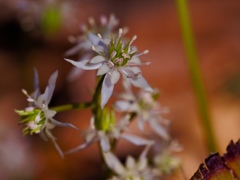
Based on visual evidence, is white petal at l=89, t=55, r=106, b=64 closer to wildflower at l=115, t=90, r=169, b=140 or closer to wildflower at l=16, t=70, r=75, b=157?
wildflower at l=16, t=70, r=75, b=157

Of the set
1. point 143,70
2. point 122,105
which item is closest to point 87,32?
point 122,105

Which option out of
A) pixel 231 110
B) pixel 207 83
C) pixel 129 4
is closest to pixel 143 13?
pixel 129 4

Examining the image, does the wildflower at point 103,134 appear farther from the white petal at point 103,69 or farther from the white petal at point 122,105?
the white petal at point 103,69

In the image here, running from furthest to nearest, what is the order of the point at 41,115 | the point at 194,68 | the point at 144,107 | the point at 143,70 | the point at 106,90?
the point at 143,70 → the point at 194,68 → the point at 144,107 → the point at 41,115 → the point at 106,90

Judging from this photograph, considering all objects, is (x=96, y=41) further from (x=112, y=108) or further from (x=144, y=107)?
(x=144, y=107)

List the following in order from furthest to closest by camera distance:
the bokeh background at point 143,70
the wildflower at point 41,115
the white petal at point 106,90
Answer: the bokeh background at point 143,70, the wildflower at point 41,115, the white petal at point 106,90

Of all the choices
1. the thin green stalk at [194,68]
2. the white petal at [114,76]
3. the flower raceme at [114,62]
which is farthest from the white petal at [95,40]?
the thin green stalk at [194,68]

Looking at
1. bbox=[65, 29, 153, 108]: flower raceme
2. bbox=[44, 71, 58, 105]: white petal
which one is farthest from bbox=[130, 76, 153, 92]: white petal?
bbox=[44, 71, 58, 105]: white petal
